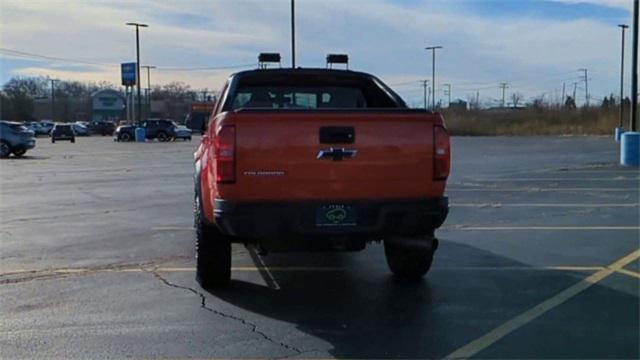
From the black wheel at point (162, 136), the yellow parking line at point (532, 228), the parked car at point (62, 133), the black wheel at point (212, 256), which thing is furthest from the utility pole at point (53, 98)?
the black wheel at point (212, 256)

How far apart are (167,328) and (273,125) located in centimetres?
174

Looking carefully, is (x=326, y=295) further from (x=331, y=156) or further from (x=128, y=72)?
(x=128, y=72)

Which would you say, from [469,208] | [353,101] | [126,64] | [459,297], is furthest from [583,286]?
[126,64]

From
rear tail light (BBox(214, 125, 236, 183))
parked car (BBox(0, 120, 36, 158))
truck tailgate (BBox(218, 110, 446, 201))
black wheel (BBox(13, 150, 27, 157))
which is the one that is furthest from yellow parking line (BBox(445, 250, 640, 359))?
black wheel (BBox(13, 150, 27, 157))

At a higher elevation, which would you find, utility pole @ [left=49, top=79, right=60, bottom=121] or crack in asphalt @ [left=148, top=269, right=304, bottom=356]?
utility pole @ [left=49, top=79, right=60, bottom=121]

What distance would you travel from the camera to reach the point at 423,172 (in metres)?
6.07

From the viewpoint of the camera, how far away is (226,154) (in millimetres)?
5789

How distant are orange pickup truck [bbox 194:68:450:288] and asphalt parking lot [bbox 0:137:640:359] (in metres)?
0.71

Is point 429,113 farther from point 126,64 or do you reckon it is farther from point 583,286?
point 126,64

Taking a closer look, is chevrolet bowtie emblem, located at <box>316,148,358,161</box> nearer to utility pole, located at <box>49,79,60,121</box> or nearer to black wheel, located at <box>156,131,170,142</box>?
black wheel, located at <box>156,131,170,142</box>

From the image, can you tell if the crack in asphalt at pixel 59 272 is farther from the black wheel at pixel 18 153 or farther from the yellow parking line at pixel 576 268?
the black wheel at pixel 18 153

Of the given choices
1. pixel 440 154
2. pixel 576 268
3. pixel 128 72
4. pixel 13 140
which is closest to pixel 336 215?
pixel 440 154

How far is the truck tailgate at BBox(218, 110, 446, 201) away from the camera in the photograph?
5.82 metres

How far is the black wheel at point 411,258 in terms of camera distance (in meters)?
6.85
